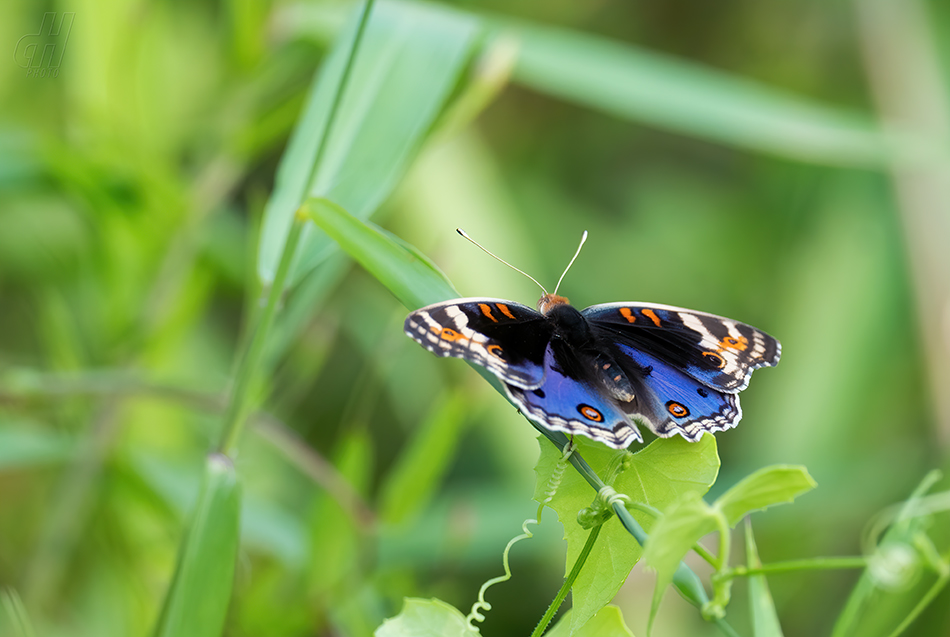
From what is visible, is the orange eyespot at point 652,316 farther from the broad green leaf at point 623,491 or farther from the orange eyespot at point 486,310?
the broad green leaf at point 623,491

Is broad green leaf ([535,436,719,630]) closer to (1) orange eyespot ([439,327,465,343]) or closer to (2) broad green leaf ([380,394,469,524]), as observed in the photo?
(1) orange eyespot ([439,327,465,343])

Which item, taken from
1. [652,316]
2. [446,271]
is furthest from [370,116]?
[446,271]

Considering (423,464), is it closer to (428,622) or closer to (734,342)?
(734,342)

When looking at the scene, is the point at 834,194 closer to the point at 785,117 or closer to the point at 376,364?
the point at 785,117

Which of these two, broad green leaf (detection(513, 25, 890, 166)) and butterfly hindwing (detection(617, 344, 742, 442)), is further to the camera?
broad green leaf (detection(513, 25, 890, 166))

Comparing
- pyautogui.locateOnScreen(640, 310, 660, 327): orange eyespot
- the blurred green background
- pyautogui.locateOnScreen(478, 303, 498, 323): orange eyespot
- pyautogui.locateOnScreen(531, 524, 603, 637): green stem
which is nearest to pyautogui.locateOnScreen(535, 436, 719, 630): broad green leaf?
pyautogui.locateOnScreen(531, 524, 603, 637): green stem

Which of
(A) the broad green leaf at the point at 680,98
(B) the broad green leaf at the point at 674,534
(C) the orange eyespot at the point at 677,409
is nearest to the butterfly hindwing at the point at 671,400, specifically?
(C) the orange eyespot at the point at 677,409
